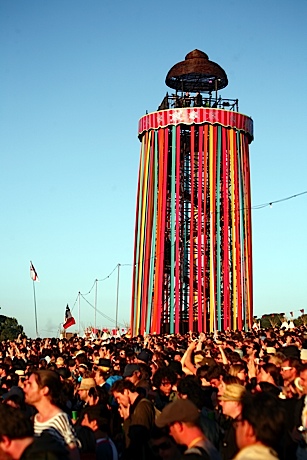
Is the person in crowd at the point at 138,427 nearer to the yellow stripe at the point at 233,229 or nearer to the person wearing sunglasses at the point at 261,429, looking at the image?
the person wearing sunglasses at the point at 261,429

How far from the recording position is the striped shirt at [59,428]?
644 centimetres

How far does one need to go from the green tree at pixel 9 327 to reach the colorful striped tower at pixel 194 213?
86.7 feet

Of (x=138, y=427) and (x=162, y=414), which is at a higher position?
(x=162, y=414)

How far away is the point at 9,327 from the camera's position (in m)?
72.1

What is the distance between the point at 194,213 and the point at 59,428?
3709cm

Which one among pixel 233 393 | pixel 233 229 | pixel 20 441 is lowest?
pixel 20 441

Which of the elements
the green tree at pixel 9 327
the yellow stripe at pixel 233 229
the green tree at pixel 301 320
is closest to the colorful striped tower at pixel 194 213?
the yellow stripe at pixel 233 229

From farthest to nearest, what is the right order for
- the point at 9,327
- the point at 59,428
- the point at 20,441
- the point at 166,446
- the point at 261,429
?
the point at 9,327, the point at 59,428, the point at 166,446, the point at 20,441, the point at 261,429

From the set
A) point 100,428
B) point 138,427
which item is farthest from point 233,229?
point 100,428

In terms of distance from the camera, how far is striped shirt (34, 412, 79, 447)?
6.44 meters

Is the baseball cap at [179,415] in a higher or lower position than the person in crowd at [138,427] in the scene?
higher

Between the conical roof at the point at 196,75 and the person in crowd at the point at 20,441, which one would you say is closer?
the person in crowd at the point at 20,441

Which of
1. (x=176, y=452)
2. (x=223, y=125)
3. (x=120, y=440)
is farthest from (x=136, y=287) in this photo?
(x=176, y=452)

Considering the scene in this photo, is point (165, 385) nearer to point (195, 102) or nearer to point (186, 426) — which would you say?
point (186, 426)
